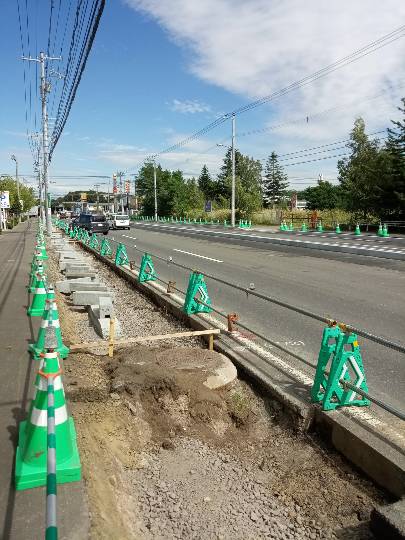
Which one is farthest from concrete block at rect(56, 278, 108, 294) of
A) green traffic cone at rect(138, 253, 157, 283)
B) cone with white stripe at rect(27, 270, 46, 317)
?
cone with white stripe at rect(27, 270, 46, 317)

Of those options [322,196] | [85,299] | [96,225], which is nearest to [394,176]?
[96,225]

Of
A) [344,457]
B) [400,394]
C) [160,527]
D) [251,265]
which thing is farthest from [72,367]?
[251,265]

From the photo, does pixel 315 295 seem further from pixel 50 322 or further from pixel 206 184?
pixel 206 184

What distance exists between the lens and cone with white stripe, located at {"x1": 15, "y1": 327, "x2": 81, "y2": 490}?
3.13 meters

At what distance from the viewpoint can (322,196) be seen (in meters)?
111

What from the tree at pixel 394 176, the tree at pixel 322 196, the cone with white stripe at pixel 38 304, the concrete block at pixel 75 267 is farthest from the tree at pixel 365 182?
the tree at pixel 322 196

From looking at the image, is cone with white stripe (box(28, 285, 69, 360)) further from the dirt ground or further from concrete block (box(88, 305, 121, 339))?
concrete block (box(88, 305, 121, 339))

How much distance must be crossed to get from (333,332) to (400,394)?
54.2 inches

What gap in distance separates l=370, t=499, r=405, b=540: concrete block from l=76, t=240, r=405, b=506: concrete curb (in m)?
0.45

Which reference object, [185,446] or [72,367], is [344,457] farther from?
[72,367]

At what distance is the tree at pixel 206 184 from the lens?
379 ft

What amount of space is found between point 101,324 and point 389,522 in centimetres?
564

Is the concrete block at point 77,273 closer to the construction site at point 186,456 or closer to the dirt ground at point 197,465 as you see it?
the construction site at point 186,456

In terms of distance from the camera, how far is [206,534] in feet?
10.4
